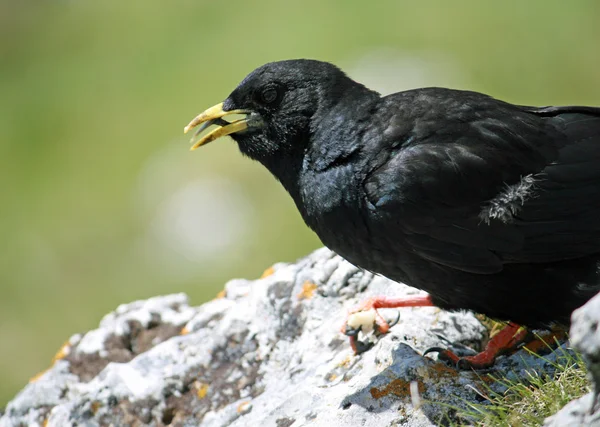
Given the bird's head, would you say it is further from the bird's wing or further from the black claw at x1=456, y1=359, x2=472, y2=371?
Result: the black claw at x1=456, y1=359, x2=472, y2=371

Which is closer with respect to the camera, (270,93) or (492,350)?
(492,350)

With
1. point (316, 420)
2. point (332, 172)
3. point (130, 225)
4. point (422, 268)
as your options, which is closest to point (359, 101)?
point (332, 172)

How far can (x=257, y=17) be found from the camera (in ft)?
64.2

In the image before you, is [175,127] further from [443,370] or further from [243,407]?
[443,370]

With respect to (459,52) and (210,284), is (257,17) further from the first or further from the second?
(210,284)

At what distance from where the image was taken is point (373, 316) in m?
5.76

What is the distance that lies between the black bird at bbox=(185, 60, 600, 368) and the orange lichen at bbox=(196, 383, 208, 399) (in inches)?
50.5

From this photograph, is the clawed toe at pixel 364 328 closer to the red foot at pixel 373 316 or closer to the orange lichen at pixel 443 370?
the red foot at pixel 373 316

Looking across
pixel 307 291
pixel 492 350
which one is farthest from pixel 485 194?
pixel 307 291

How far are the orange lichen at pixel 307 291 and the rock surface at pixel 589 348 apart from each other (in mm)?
3068

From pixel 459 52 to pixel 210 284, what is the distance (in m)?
6.61

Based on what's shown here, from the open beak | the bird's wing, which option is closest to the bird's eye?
the open beak

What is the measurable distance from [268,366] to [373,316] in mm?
1026

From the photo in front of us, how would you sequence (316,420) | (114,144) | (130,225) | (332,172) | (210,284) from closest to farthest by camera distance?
1. (316,420)
2. (332,172)
3. (210,284)
4. (130,225)
5. (114,144)
